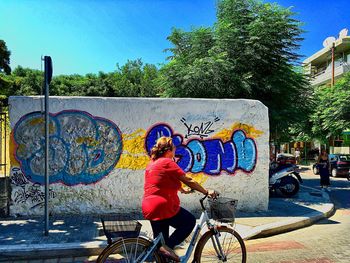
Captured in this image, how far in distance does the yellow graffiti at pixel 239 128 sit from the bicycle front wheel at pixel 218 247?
164 inches

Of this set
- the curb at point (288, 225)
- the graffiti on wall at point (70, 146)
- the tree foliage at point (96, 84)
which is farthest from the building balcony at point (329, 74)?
the graffiti on wall at point (70, 146)

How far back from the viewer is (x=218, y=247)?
4.35 metres

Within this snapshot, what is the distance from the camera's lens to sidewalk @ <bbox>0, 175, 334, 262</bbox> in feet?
18.7

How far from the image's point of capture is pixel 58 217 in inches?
306

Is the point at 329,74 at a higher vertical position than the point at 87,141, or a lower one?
higher

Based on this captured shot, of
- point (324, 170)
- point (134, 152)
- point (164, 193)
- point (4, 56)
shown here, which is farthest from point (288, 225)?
point (4, 56)

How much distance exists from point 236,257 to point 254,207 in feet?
13.9

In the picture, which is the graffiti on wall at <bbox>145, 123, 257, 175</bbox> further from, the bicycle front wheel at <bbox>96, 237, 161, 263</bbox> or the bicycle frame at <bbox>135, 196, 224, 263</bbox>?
the bicycle front wheel at <bbox>96, 237, 161, 263</bbox>

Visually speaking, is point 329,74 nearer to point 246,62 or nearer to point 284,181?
point 246,62

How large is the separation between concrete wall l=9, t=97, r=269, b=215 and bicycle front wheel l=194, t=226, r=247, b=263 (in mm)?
3813

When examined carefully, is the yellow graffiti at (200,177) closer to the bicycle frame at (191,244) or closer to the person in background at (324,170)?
the bicycle frame at (191,244)

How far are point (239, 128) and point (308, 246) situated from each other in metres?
3.24

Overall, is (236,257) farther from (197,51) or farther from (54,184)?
(197,51)

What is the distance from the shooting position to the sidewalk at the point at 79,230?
5715mm
